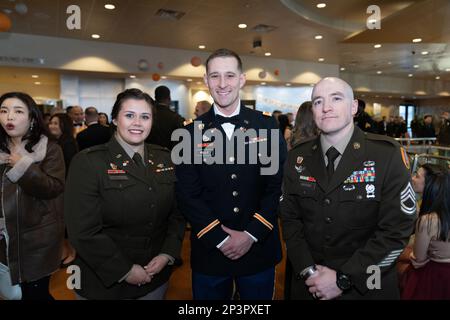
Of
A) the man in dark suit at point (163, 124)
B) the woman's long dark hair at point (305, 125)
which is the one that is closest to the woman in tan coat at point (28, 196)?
the man in dark suit at point (163, 124)

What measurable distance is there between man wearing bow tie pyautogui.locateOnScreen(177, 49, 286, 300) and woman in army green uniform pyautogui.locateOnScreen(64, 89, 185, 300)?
0.51 ft

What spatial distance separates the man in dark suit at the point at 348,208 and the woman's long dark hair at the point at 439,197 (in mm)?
645

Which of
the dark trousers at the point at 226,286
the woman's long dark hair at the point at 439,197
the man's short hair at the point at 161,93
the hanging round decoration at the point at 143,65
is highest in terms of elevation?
the hanging round decoration at the point at 143,65

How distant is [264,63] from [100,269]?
33.0ft

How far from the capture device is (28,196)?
73.2 inches

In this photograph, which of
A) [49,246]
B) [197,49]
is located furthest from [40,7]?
[49,246]

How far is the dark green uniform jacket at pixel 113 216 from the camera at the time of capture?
4.91ft

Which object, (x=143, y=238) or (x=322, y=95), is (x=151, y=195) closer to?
(x=143, y=238)

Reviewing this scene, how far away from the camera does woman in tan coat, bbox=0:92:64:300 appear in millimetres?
1794

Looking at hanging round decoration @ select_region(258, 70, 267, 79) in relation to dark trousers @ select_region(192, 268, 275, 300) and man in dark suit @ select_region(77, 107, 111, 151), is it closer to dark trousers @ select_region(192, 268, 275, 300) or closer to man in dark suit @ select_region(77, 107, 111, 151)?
man in dark suit @ select_region(77, 107, 111, 151)

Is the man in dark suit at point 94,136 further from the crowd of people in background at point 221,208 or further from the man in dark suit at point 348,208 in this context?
the man in dark suit at point 348,208

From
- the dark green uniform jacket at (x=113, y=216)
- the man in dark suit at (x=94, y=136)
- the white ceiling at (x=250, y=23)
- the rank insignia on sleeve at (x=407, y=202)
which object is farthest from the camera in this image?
the white ceiling at (x=250, y=23)

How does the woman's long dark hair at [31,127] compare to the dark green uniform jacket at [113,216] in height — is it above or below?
above

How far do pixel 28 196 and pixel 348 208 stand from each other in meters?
1.68
